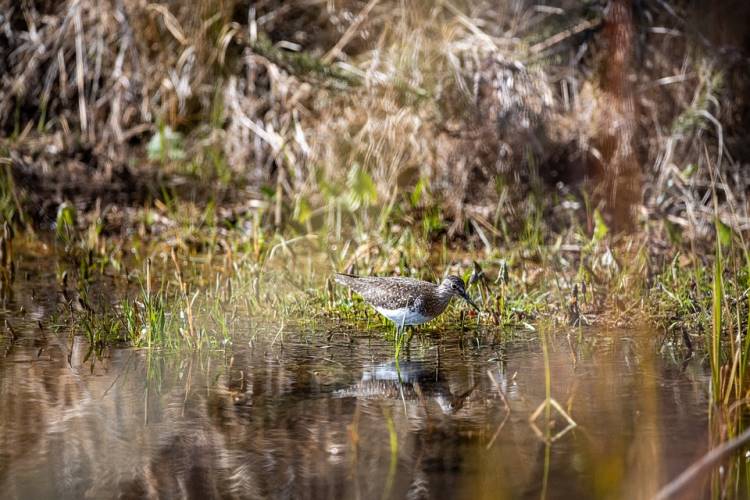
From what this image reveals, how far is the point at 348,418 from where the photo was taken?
4.78 metres

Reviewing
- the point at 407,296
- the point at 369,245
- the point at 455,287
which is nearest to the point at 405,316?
the point at 407,296

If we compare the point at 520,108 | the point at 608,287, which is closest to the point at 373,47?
the point at 520,108

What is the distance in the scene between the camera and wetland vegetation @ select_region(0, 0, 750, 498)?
4.44 meters

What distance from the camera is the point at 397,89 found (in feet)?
28.9

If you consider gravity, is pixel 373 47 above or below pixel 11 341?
above

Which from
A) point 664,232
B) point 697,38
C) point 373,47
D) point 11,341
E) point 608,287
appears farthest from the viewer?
point 373,47

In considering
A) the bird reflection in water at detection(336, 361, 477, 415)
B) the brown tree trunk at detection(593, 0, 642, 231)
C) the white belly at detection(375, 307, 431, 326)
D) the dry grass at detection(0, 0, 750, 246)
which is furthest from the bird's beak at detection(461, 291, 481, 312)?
the brown tree trunk at detection(593, 0, 642, 231)

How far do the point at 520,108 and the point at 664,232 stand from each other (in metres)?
1.56

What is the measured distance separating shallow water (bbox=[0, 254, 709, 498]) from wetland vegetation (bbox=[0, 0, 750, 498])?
0.06 feet

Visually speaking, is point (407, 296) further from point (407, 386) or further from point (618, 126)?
point (618, 126)

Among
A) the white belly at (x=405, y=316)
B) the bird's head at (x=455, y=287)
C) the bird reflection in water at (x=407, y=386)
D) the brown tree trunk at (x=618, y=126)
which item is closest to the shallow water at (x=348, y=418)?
the bird reflection in water at (x=407, y=386)

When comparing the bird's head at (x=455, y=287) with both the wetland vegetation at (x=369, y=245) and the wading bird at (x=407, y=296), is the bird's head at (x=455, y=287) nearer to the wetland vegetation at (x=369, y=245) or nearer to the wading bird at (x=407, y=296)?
the wading bird at (x=407, y=296)

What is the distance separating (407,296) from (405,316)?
13 centimetres

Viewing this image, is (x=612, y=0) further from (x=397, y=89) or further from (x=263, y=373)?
(x=263, y=373)
